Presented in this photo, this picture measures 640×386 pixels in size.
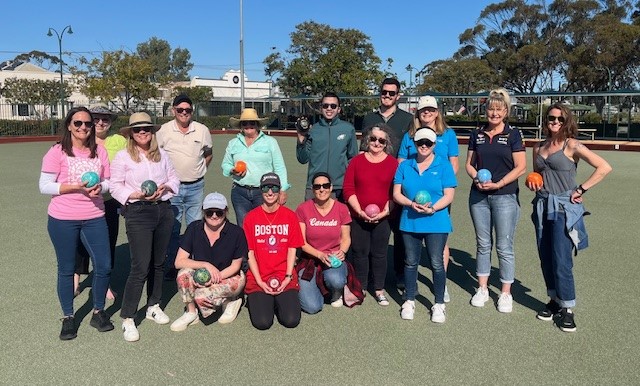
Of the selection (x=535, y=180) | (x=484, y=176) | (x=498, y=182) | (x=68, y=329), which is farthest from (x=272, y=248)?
(x=535, y=180)

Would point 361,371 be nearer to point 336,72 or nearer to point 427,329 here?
point 427,329

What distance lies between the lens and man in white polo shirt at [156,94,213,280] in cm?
525

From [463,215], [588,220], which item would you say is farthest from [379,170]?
[588,220]

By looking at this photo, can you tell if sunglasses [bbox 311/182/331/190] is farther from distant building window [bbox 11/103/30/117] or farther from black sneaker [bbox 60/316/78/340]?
distant building window [bbox 11/103/30/117]

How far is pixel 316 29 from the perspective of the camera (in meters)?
44.5

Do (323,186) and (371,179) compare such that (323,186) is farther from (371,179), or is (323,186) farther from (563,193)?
(563,193)

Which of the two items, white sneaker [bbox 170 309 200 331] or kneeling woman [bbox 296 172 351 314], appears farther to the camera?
kneeling woman [bbox 296 172 351 314]

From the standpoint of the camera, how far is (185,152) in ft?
17.4

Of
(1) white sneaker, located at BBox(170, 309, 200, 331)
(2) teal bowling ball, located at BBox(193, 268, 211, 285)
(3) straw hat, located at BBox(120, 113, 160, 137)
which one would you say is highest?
(3) straw hat, located at BBox(120, 113, 160, 137)

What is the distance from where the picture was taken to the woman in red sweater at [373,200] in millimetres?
4652

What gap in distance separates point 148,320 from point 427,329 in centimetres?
230

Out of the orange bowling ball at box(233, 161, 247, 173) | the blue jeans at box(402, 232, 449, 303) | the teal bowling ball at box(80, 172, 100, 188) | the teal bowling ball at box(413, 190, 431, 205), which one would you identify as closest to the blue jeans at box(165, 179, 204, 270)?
the orange bowling ball at box(233, 161, 247, 173)

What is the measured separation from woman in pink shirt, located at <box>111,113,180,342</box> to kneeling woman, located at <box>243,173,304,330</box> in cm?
74

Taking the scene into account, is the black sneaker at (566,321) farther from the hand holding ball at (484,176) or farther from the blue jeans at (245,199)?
the blue jeans at (245,199)
